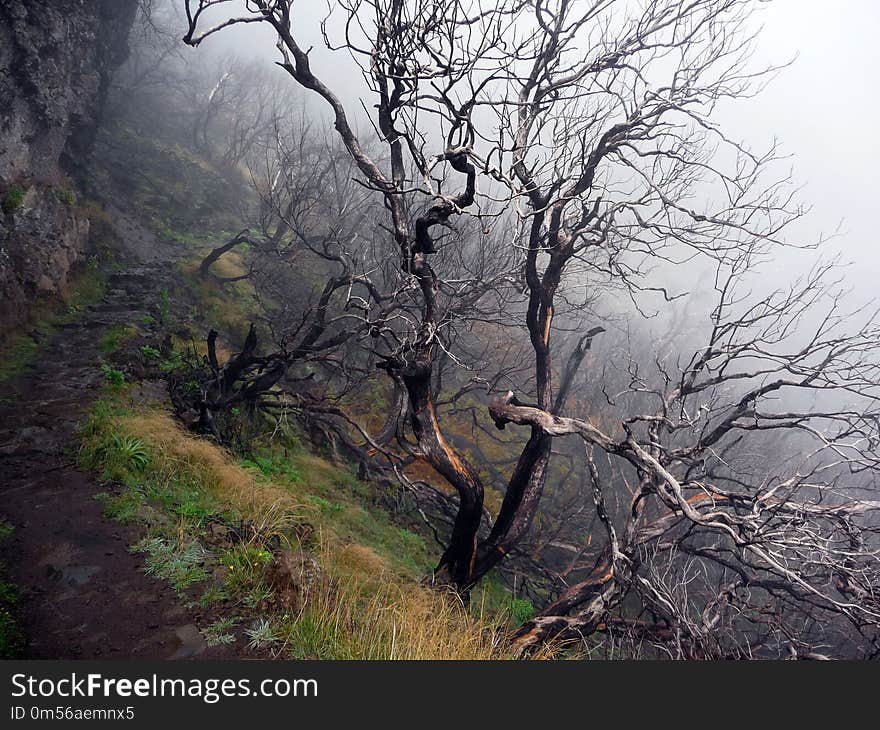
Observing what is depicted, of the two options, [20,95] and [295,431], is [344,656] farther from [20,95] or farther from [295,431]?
[20,95]

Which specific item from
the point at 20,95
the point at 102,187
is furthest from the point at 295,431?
the point at 102,187

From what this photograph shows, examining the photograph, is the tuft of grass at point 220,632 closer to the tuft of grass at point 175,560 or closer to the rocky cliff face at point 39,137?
the tuft of grass at point 175,560

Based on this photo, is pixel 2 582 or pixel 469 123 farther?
pixel 469 123

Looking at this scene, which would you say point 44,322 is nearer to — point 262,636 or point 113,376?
point 113,376

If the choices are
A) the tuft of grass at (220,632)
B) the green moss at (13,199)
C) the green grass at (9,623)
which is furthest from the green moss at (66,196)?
the tuft of grass at (220,632)

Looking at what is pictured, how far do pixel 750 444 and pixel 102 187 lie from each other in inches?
914

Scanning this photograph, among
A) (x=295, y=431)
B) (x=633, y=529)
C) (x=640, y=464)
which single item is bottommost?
(x=295, y=431)

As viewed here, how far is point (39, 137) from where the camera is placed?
9289mm

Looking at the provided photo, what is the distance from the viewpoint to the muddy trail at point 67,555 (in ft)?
9.21

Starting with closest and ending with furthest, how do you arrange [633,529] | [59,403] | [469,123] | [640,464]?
[469,123], [640,464], [633,529], [59,403]

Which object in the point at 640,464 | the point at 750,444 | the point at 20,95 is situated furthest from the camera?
the point at 750,444

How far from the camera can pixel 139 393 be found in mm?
6691

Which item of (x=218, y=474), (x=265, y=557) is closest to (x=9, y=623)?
(x=265, y=557)

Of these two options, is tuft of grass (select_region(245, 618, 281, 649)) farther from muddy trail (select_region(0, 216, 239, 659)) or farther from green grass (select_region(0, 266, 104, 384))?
green grass (select_region(0, 266, 104, 384))
